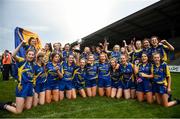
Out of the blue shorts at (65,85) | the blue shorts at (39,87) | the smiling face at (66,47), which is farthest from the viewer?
the smiling face at (66,47)

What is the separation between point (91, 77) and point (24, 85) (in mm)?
2897

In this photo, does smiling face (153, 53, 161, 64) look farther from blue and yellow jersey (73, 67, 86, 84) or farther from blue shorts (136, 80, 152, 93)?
blue and yellow jersey (73, 67, 86, 84)

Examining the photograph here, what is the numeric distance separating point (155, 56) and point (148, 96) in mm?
1327

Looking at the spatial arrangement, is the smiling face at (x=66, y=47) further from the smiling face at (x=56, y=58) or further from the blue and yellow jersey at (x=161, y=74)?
the blue and yellow jersey at (x=161, y=74)

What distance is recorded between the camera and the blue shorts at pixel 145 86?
296 inches

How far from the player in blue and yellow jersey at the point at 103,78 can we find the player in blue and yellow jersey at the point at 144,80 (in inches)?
49.0

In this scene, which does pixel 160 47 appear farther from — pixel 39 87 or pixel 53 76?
pixel 39 87

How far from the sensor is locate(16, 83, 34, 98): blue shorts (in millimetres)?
6422

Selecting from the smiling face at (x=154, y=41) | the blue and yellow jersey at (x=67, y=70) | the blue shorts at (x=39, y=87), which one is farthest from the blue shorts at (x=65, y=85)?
the smiling face at (x=154, y=41)

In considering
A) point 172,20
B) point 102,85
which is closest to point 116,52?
point 102,85

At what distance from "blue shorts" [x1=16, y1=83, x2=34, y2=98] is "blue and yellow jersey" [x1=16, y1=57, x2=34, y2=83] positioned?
112 millimetres

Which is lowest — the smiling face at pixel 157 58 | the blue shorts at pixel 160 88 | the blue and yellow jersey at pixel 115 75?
the blue shorts at pixel 160 88

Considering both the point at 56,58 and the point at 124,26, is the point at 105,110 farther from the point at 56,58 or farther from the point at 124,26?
the point at 124,26

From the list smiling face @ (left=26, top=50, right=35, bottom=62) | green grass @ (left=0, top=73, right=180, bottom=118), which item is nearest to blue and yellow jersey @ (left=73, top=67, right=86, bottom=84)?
green grass @ (left=0, top=73, right=180, bottom=118)
